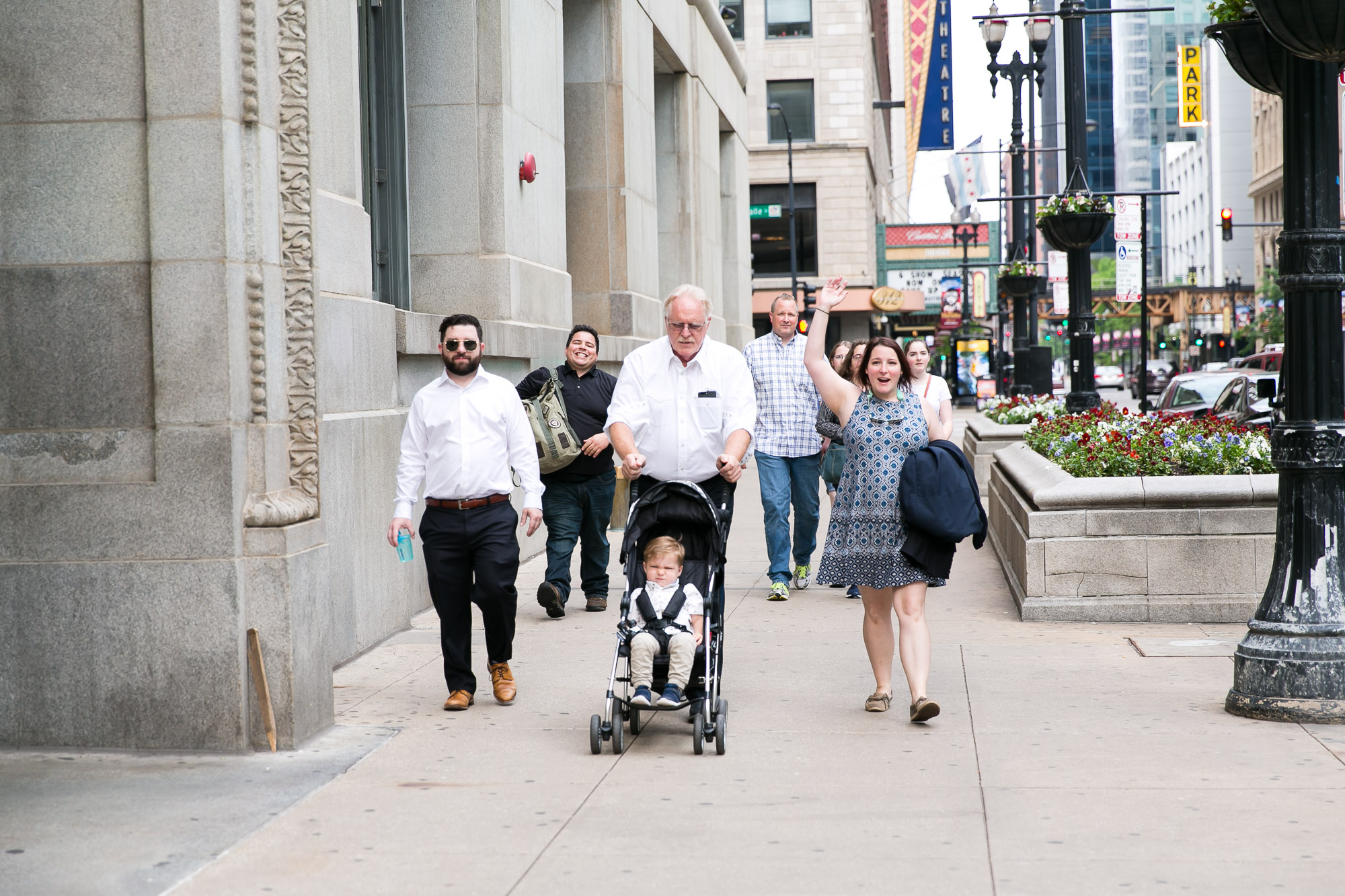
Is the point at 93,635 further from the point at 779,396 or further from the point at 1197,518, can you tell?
the point at 1197,518

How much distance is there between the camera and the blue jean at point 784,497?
36.1ft

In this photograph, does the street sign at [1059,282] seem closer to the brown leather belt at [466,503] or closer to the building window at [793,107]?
the building window at [793,107]

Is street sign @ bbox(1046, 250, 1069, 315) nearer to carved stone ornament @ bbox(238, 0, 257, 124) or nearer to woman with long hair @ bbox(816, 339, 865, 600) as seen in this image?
woman with long hair @ bbox(816, 339, 865, 600)

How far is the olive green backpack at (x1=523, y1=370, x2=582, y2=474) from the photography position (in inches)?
400

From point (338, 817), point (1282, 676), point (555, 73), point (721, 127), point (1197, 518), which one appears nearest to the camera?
point (338, 817)

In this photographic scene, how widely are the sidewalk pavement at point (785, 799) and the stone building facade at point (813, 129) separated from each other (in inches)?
1834

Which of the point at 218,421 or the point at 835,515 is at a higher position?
the point at 218,421

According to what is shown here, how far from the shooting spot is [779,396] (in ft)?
36.3

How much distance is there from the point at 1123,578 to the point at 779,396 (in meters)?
2.85

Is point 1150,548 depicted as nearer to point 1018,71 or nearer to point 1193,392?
point 1193,392

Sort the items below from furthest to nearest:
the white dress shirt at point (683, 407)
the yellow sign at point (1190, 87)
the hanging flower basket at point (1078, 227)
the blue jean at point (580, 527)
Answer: the yellow sign at point (1190, 87) < the hanging flower basket at point (1078, 227) < the blue jean at point (580, 527) < the white dress shirt at point (683, 407)

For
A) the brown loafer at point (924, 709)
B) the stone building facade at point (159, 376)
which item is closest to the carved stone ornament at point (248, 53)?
the stone building facade at point (159, 376)

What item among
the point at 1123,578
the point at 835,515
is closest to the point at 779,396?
the point at 1123,578

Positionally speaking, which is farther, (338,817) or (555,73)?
(555,73)
